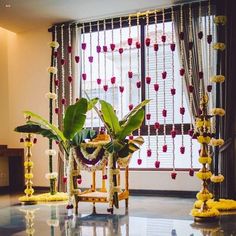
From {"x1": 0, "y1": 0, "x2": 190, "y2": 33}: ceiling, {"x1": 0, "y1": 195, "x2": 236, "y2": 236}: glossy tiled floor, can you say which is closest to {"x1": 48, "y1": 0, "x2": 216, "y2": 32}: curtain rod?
{"x1": 0, "y1": 0, "x2": 190, "y2": 33}: ceiling

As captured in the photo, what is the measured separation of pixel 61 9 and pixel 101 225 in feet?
11.9

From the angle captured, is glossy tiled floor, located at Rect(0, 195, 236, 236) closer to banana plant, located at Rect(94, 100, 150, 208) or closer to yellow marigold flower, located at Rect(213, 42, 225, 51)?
banana plant, located at Rect(94, 100, 150, 208)

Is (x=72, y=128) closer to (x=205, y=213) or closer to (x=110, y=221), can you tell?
(x=110, y=221)

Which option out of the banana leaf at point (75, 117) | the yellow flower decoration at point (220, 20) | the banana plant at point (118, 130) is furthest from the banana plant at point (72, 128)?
the yellow flower decoration at point (220, 20)

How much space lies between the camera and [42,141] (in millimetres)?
7648

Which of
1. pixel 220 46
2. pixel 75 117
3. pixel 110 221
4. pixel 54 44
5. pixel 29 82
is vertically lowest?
pixel 110 221

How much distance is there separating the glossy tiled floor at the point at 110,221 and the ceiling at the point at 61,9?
294 cm

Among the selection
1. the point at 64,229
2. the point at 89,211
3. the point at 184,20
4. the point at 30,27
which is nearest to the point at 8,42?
the point at 30,27

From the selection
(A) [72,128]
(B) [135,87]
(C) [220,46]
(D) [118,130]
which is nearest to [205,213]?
(D) [118,130]

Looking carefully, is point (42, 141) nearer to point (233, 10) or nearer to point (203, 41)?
point (203, 41)

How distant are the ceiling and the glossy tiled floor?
294cm

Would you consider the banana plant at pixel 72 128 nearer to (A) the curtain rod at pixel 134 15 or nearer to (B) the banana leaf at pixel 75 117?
Result: (B) the banana leaf at pixel 75 117

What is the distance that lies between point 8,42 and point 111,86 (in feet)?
7.97

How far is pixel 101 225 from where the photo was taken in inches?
173
